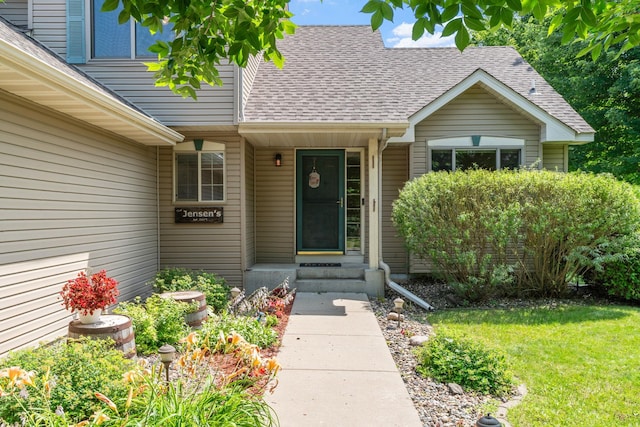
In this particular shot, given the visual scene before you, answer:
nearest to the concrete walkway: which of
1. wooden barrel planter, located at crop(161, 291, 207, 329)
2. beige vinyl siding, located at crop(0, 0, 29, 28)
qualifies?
wooden barrel planter, located at crop(161, 291, 207, 329)

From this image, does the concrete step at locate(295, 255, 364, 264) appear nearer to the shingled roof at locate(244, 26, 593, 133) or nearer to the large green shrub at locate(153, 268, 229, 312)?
the large green shrub at locate(153, 268, 229, 312)

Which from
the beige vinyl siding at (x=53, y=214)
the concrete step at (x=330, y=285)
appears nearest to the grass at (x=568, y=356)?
the concrete step at (x=330, y=285)

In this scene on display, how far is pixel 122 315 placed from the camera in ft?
13.8

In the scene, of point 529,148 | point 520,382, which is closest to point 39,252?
point 520,382

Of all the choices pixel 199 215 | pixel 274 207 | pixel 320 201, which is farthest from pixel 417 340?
pixel 274 207

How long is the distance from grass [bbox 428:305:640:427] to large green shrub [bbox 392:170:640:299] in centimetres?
71

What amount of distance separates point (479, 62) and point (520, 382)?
8663mm

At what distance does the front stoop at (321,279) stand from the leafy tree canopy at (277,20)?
460 cm

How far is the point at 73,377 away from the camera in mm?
2762

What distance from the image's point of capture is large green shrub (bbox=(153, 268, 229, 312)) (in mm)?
5766

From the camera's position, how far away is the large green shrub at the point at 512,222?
250 inches

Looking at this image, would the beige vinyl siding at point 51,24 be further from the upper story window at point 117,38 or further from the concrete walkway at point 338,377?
the concrete walkway at point 338,377

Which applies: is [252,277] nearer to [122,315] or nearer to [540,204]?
[122,315]

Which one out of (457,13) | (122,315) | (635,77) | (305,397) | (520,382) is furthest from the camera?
(635,77)
